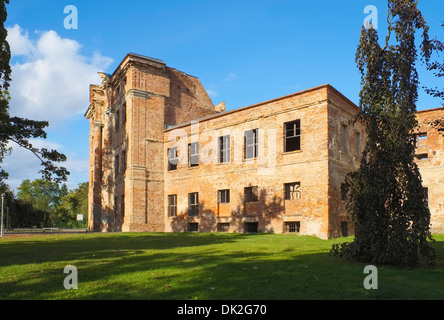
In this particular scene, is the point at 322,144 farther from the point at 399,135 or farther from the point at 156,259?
the point at 156,259

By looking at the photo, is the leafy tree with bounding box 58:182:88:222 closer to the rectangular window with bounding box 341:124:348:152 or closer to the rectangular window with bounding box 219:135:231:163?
the rectangular window with bounding box 219:135:231:163

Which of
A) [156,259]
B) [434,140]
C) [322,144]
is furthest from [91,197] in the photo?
[434,140]

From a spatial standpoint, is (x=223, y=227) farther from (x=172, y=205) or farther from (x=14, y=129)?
(x=14, y=129)

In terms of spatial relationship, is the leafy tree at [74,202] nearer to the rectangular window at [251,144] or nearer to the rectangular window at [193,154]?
the rectangular window at [193,154]

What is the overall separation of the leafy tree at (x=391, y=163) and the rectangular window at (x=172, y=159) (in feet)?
59.2

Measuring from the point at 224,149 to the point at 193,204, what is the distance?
4554mm

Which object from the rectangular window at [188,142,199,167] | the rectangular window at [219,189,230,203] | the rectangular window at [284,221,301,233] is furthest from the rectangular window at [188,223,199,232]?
the rectangular window at [284,221,301,233]

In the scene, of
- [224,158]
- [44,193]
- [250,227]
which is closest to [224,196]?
[224,158]

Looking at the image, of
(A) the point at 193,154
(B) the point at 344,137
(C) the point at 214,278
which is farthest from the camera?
(A) the point at 193,154

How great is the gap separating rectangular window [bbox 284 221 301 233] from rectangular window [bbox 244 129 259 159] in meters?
4.55

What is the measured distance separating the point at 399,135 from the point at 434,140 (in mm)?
19563

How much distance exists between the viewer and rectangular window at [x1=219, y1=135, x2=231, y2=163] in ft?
77.1

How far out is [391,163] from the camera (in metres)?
9.43

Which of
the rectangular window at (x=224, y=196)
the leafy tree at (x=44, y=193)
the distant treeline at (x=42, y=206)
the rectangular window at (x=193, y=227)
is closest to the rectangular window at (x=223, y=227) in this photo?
the rectangular window at (x=224, y=196)
